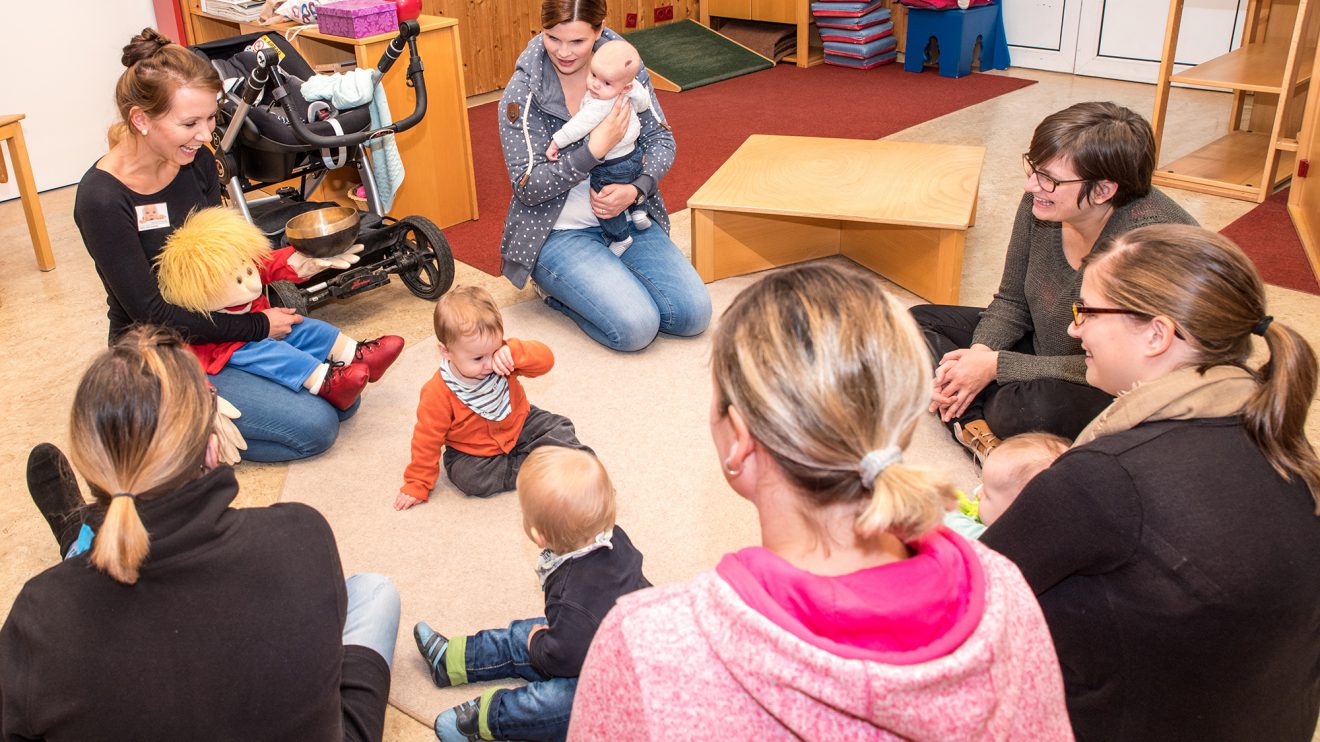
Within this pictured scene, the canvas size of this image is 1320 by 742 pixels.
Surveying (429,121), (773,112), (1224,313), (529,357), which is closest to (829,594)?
(1224,313)

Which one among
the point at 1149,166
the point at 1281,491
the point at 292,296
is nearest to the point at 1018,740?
the point at 1281,491

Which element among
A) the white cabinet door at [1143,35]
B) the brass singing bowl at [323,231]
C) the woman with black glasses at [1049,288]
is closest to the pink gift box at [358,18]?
the brass singing bowl at [323,231]

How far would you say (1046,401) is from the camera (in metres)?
2.43

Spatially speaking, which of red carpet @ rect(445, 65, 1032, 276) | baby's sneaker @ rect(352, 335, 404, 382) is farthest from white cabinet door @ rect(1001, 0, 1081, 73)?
baby's sneaker @ rect(352, 335, 404, 382)

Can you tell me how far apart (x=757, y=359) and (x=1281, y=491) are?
2.58ft

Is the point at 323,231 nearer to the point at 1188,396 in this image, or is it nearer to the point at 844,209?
the point at 844,209

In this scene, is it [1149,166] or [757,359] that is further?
[1149,166]

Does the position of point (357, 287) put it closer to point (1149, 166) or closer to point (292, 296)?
point (292, 296)

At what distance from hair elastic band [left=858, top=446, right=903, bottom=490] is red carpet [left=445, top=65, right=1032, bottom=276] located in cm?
344

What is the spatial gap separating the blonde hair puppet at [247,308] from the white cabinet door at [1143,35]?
474 cm

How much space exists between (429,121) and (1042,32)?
3.98 meters

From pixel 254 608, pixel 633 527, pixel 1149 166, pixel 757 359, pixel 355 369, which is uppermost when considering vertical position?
pixel 757 359

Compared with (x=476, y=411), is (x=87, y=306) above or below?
below

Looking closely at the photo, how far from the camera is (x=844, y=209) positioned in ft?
10.8
